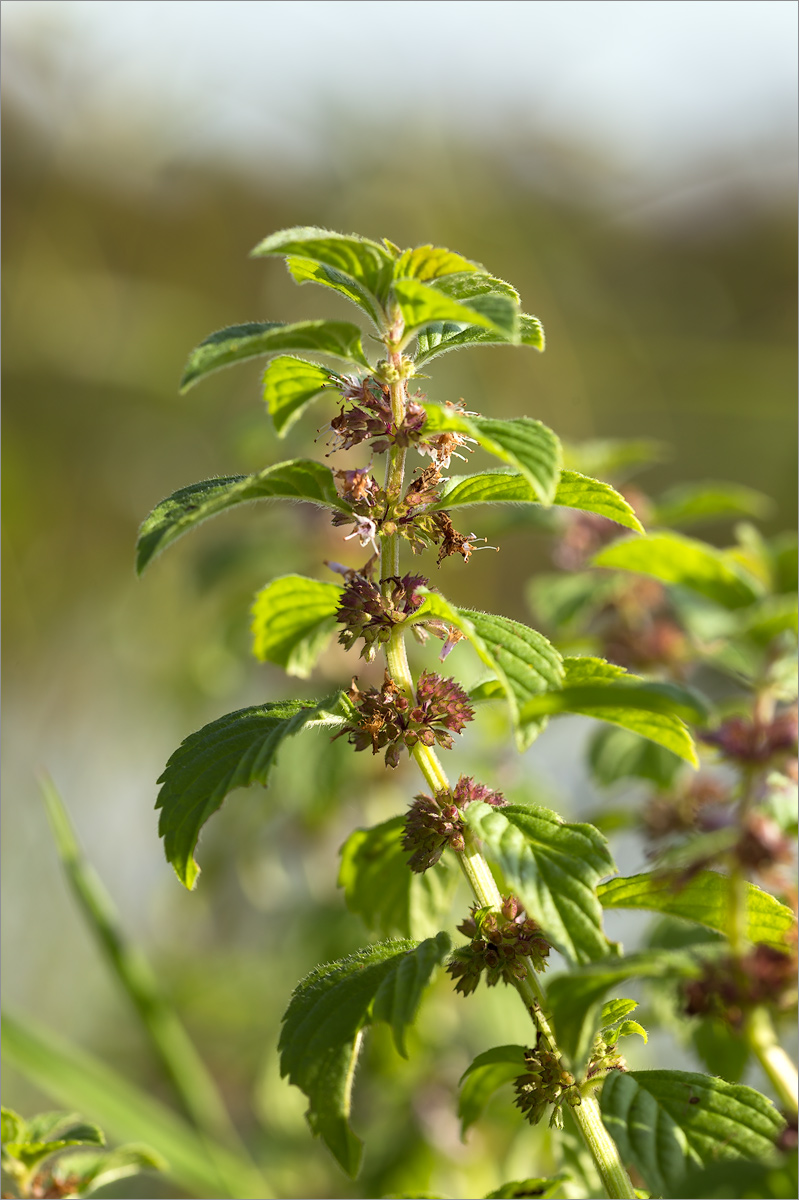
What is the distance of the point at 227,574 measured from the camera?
1528 millimetres

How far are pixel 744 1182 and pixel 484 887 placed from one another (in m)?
0.19

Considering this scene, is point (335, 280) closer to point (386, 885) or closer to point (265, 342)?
point (265, 342)

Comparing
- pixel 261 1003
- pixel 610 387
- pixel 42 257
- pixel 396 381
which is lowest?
pixel 261 1003

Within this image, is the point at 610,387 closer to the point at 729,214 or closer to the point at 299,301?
the point at 729,214

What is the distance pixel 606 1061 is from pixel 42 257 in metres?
3.21

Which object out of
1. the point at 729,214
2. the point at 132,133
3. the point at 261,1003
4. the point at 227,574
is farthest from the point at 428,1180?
the point at 729,214

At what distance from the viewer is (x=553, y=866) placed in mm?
518

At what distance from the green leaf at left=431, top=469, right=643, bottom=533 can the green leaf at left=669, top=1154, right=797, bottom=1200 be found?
0.31 metres

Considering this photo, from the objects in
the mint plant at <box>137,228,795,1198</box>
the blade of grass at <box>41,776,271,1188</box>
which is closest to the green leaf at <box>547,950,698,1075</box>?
the mint plant at <box>137,228,795,1198</box>

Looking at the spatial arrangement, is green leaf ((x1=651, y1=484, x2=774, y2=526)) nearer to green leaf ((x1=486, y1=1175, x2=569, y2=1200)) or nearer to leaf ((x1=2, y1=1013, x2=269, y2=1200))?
green leaf ((x1=486, y1=1175, x2=569, y2=1200))

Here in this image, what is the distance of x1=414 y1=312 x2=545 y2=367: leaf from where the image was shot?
57cm

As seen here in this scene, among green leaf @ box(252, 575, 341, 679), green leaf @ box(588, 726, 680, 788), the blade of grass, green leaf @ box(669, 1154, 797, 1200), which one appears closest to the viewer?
green leaf @ box(669, 1154, 797, 1200)

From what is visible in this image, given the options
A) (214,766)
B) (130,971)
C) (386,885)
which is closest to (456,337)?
(214,766)

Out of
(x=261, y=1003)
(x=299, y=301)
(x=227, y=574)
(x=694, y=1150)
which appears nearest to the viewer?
(x=694, y=1150)
